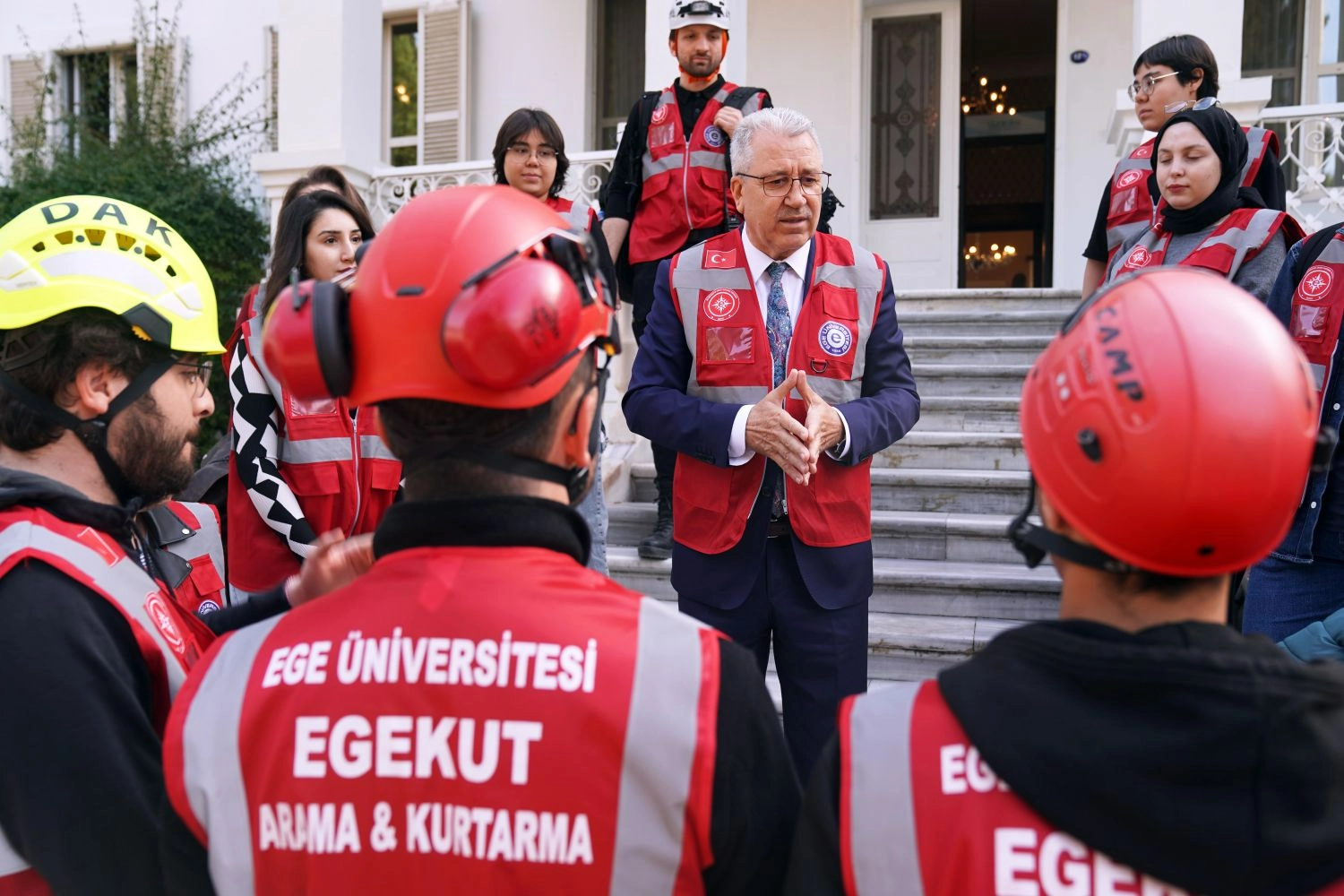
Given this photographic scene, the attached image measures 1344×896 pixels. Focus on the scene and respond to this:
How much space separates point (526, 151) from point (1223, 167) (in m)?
2.68

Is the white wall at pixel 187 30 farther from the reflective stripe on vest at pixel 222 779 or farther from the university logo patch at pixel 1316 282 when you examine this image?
the reflective stripe on vest at pixel 222 779

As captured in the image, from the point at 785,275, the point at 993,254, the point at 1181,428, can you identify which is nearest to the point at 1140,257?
the point at 785,275

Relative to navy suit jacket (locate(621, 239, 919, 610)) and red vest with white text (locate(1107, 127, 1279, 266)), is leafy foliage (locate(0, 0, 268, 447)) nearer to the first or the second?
navy suit jacket (locate(621, 239, 919, 610))

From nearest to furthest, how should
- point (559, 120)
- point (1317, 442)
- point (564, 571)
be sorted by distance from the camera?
point (1317, 442), point (564, 571), point (559, 120)

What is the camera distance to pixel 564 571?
51.2 inches

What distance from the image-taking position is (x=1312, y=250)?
3.11 m

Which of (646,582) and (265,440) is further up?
(265,440)

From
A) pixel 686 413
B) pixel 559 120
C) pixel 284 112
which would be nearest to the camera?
pixel 686 413

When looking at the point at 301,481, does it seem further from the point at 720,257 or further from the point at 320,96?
the point at 320,96

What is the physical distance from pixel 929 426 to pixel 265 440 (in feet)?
13.6

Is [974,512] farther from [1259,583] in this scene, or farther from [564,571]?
[564,571]

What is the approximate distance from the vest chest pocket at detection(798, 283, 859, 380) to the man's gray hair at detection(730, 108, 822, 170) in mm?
436

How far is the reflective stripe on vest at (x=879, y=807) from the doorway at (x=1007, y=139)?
29.0 ft

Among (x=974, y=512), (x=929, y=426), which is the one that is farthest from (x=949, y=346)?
(x=974, y=512)
